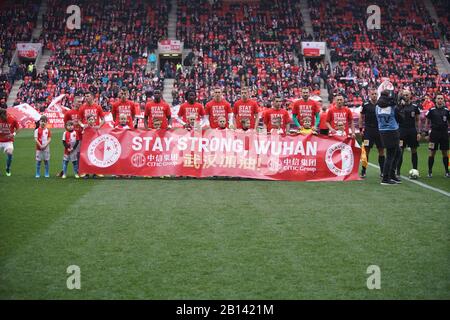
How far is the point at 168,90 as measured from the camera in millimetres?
42000

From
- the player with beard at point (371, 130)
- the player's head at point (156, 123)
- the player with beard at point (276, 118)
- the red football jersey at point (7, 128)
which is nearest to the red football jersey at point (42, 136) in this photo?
the red football jersey at point (7, 128)

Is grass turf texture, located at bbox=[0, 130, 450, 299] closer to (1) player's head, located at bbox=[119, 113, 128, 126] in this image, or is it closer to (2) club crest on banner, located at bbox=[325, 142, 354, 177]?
(2) club crest on banner, located at bbox=[325, 142, 354, 177]

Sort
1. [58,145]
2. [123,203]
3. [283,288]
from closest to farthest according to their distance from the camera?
[283,288] → [123,203] → [58,145]

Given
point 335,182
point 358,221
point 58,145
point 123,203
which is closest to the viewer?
point 358,221

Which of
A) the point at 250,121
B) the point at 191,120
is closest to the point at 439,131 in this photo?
the point at 250,121

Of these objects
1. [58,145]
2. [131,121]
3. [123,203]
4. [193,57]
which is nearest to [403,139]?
[131,121]

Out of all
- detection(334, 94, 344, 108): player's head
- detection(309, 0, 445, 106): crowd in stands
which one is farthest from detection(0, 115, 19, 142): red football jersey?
detection(309, 0, 445, 106): crowd in stands

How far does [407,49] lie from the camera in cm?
4528

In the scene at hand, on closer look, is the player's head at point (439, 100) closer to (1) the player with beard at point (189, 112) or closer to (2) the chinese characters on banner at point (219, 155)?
(2) the chinese characters on banner at point (219, 155)

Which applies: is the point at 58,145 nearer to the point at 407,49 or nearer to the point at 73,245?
the point at 73,245

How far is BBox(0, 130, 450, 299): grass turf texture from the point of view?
16.9ft

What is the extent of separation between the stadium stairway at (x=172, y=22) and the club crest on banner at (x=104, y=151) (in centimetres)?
3425

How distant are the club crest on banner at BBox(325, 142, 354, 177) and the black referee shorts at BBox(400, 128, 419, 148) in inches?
57.4

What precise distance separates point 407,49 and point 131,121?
35.4 m
